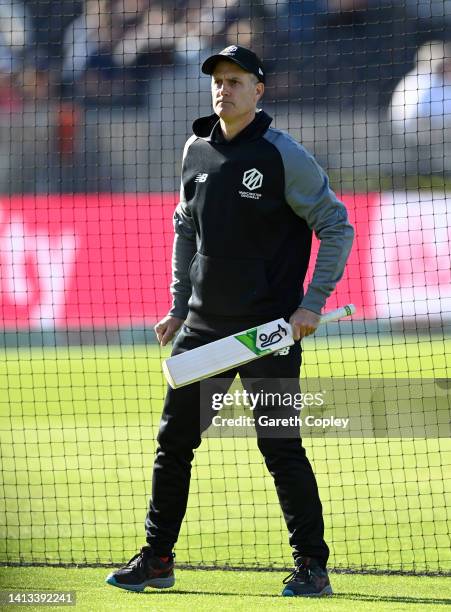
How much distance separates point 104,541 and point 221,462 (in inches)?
79.5

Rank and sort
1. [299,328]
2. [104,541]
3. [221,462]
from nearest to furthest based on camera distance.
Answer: [299,328] → [104,541] → [221,462]

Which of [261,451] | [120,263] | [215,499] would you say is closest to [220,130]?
[261,451]

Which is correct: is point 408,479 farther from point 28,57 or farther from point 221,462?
point 28,57

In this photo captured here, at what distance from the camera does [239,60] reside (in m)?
4.40

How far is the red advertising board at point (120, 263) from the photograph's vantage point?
1251 centimetres

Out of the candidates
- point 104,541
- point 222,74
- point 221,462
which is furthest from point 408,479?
point 222,74

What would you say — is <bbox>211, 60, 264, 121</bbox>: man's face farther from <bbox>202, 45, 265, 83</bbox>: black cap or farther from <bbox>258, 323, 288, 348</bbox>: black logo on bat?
<bbox>258, 323, 288, 348</bbox>: black logo on bat

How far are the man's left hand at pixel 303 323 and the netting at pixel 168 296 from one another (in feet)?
4.00

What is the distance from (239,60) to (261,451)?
1484mm

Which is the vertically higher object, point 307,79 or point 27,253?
point 307,79

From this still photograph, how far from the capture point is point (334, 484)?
6672mm

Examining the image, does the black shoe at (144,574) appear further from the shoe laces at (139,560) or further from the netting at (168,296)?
the netting at (168,296)

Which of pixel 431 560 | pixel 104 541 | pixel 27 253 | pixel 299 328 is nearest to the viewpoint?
pixel 299 328

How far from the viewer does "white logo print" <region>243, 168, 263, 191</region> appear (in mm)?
4367
